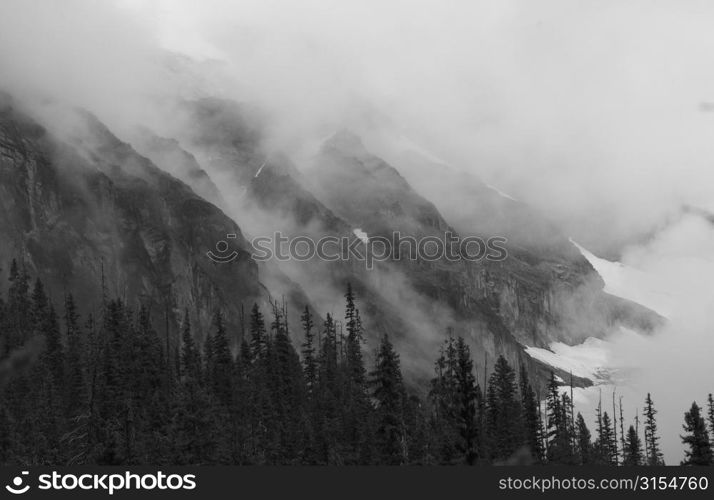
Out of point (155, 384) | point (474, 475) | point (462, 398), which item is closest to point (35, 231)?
point (155, 384)

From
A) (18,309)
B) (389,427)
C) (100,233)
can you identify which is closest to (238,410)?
(389,427)

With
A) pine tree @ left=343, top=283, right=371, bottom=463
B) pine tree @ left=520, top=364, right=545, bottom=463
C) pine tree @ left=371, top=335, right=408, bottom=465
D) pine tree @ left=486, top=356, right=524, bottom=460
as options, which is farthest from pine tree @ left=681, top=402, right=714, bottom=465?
pine tree @ left=520, top=364, right=545, bottom=463

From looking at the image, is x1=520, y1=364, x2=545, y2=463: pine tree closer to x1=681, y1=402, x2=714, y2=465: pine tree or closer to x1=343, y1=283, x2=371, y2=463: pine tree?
x1=343, y1=283, x2=371, y2=463: pine tree

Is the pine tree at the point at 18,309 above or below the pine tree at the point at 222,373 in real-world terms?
above

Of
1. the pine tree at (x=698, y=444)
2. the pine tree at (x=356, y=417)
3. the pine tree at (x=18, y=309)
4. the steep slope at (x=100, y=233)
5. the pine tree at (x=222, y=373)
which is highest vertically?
the steep slope at (x=100, y=233)

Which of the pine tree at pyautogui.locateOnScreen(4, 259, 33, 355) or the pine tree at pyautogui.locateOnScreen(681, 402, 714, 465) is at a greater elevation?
the pine tree at pyautogui.locateOnScreen(4, 259, 33, 355)

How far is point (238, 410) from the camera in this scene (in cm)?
11200

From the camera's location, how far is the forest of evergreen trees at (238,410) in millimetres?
79438

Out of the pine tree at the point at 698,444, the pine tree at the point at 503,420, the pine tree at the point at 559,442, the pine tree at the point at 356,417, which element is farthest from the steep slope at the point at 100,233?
the pine tree at the point at 698,444

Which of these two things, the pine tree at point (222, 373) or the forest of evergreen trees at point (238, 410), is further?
the pine tree at point (222, 373)

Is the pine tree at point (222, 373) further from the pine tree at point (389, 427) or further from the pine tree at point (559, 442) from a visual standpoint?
the pine tree at point (559, 442)

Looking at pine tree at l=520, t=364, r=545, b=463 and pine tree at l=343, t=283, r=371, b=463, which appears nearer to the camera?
pine tree at l=343, t=283, r=371, b=463

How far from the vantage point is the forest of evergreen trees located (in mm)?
79438

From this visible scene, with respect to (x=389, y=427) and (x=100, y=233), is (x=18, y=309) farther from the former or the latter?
(x=389, y=427)
